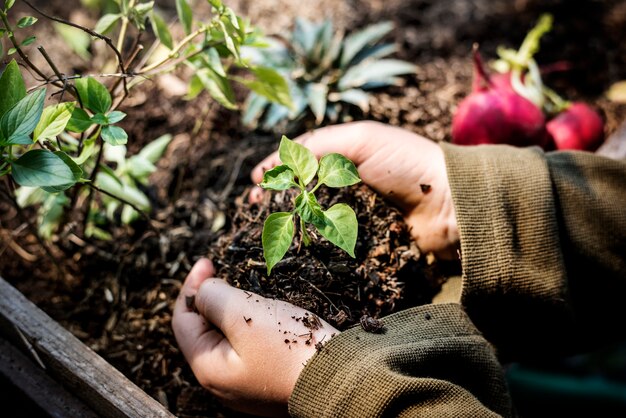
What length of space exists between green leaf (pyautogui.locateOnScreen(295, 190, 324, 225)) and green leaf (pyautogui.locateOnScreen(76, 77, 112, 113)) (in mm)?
420

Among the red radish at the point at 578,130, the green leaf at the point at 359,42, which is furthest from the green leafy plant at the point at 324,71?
the red radish at the point at 578,130

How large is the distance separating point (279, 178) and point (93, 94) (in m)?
0.39

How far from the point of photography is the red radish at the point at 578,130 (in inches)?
67.9

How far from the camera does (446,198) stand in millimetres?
1345

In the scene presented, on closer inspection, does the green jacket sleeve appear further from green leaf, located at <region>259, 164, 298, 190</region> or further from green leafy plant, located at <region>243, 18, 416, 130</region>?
green leafy plant, located at <region>243, 18, 416, 130</region>

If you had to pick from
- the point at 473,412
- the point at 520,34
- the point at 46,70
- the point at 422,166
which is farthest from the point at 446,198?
the point at 46,70

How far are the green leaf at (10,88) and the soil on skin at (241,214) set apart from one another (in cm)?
46

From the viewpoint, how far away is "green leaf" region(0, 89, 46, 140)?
90cm

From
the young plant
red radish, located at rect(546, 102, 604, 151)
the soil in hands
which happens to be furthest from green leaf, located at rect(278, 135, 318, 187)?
red radish, located at rect(546, 102, 604, 151)

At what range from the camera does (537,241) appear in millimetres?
1274

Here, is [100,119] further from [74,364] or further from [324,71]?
[324,71]

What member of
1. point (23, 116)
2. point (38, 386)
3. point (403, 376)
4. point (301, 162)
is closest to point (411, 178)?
point (301, 162)

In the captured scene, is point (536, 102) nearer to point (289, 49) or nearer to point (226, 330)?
point (289, 49)

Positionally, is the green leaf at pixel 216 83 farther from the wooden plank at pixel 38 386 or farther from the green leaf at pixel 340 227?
the wooden plank at pixel 38 386
